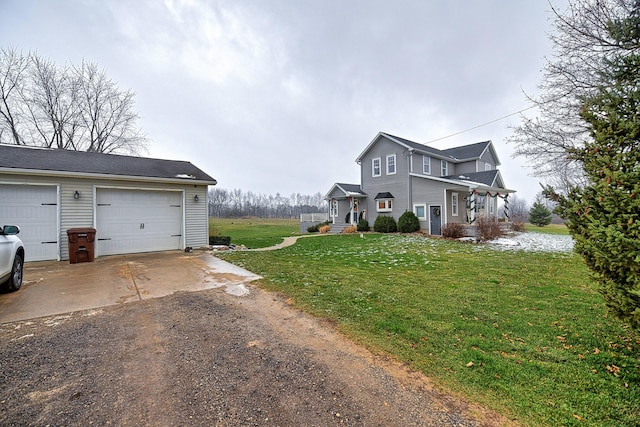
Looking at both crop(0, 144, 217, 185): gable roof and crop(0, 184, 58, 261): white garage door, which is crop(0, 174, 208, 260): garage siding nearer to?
crop(0, 184, 58, 261): white garage door

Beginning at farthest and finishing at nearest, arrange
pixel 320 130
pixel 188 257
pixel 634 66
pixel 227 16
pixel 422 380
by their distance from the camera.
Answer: pixel 320 130 < pixel 227 16 < pixel 188 257 < pixel 634 66 < pixel 422 380

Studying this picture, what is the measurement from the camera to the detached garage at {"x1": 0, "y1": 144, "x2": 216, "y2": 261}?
767 cm

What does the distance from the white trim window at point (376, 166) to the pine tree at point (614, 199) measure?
691 inches

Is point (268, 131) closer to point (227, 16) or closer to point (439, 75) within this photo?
point (227, 16)

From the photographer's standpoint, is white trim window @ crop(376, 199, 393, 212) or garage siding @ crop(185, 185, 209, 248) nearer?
garage siding @ crop(185, 185, 209, 248)

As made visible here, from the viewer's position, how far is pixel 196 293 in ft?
15.7

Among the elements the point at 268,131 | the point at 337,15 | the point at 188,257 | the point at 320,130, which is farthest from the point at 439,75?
the point at 188,257

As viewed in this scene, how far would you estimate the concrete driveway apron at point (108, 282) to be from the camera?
13.6ft

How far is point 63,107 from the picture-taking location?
771 inches

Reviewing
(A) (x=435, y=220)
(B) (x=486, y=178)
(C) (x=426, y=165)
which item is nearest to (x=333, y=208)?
(C) (x=426, y=165)

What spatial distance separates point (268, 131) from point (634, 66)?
20502 mm

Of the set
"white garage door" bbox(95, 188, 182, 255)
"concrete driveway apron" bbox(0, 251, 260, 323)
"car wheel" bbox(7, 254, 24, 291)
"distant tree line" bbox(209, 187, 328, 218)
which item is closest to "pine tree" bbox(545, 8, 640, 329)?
"concrete driveway apron" bbox(0, 251, 260, 323)

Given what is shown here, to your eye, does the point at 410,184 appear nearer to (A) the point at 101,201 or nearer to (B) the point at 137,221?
(B) the point at 137,221

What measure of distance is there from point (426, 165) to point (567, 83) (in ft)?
35.7
